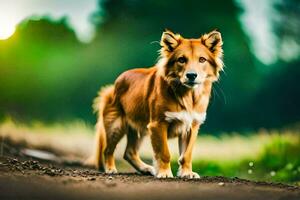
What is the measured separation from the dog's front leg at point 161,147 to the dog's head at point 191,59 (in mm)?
301

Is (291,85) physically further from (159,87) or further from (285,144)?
(159,87)

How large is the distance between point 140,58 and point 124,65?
130mm

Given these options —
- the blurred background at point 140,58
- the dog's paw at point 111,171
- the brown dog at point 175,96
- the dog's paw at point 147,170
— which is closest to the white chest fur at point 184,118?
the brown dog at point 175,96

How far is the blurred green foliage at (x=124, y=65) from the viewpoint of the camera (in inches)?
187

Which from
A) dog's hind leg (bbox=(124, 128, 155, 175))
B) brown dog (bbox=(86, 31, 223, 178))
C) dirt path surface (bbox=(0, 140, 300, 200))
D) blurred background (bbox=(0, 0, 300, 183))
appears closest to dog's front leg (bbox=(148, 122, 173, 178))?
brown dog (bbox=(86, 31, 223, 178))

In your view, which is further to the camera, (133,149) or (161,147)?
(133,149)

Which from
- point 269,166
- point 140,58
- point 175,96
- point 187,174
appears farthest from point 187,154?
point 140,58

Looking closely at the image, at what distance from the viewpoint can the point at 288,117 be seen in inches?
187

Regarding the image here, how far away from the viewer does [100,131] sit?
4.53 meters

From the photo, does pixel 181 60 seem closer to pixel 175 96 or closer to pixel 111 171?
pixel 175 96

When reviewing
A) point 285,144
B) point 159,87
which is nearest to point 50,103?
point 159,87

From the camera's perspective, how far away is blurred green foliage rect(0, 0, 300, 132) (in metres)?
4.74

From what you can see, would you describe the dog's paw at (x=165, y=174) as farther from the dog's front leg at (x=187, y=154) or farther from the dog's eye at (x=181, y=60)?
the dog's eye at (x=181, y=60)

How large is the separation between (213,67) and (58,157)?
145 centimetres
